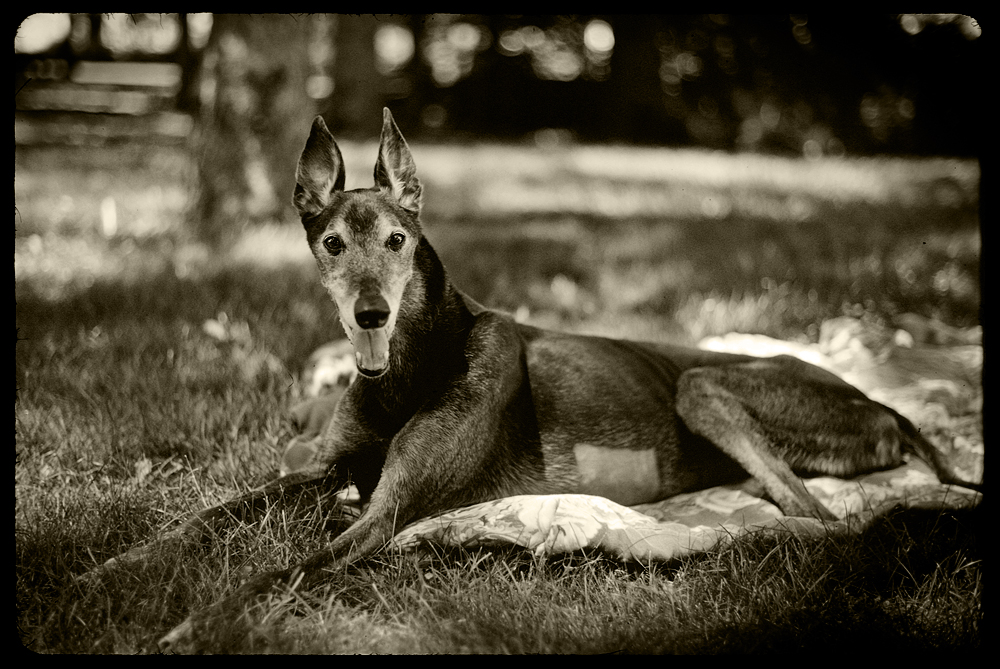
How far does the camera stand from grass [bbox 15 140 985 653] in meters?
2.62

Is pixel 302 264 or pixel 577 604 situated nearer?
pixel 577 604

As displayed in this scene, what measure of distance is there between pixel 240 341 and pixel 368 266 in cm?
233

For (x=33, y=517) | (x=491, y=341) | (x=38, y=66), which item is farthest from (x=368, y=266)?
(x=38, y=66)

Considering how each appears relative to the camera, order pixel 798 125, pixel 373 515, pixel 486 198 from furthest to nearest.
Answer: pixel 798 125 < pixel 486 198 < pixel 373 515

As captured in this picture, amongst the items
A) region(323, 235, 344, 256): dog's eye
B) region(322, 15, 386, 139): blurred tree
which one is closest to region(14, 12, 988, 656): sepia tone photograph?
region(323, 235, 344, 256): dog's eye

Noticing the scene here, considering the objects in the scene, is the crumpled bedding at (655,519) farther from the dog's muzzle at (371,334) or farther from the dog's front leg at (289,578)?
the dog's muzzle at (371,334)

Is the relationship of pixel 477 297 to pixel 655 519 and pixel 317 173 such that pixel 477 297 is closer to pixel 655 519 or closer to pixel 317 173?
pixel 655 519

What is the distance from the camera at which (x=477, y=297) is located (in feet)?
20.0

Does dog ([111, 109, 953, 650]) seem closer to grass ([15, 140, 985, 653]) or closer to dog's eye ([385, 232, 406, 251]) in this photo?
dog's eye ([385, 232, 406, 251])

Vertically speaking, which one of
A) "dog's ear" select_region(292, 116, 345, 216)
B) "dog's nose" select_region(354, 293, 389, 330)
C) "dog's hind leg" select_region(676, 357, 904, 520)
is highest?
"dog's ear" select_region(292, 116, 345, 216)

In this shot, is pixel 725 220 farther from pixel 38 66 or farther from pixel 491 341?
pixel 38 66

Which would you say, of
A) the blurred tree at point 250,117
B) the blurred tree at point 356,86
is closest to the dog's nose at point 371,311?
the blurred tree at point 250,117

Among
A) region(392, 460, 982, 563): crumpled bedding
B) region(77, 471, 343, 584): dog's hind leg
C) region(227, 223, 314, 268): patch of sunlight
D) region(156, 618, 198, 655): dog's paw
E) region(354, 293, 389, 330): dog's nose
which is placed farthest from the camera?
region(227, 223, 314, 268): patch of sunlight

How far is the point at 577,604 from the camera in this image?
2705 millimetres
